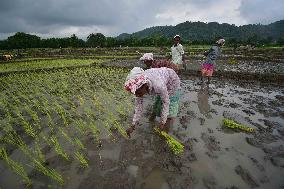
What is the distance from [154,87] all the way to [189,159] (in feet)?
4.03

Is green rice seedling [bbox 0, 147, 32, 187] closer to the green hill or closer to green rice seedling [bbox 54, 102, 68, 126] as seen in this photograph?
green rice seedling [bbox 54, 102, 68, 126]

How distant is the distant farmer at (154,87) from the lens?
3.18 m

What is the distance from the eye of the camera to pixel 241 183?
325 cm

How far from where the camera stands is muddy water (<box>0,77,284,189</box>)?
3.30 meters

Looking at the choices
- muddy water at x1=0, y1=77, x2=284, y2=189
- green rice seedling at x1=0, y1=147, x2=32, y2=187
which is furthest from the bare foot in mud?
green rice seedling at x1=0, y1=147, x2=32, y2=187

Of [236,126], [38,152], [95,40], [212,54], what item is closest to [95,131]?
[38,152]

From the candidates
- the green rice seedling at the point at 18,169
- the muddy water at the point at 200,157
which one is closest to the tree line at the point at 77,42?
the muddy water at the point at 200,157

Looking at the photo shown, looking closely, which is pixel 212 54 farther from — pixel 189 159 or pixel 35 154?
pixel 35 154

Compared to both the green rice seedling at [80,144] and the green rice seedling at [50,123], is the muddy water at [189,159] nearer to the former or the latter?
the green rice seedling at [80,144]

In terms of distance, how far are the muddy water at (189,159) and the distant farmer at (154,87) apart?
0.55m

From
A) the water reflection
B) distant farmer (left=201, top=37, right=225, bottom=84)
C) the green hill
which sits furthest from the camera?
the green hill

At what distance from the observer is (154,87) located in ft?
11.4

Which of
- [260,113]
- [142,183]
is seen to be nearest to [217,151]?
[142,183]

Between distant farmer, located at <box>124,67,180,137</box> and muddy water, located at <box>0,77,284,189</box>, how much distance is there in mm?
547
